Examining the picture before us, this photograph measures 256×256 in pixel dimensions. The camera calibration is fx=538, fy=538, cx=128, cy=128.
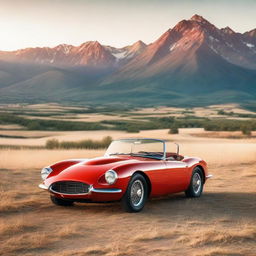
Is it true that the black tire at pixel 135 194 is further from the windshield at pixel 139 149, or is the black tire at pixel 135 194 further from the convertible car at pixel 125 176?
the windshield at pixel 139 149

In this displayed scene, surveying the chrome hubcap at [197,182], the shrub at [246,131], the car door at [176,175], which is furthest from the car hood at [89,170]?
the shrub at [246,131]

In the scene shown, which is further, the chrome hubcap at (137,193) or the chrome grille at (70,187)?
the chrome hubcap at (137,193)

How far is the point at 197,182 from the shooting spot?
13219 mm

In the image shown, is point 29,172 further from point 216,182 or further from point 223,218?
point 223,218

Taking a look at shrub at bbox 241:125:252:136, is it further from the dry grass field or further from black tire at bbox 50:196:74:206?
black tire at bbox 50:196:74:206

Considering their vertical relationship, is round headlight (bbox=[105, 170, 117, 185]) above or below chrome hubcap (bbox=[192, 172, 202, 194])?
above

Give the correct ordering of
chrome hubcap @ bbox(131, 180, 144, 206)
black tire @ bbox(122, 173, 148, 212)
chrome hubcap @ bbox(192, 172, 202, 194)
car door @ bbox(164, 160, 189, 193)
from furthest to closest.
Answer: chrome hubcap @ bbox(192, 172, 202, 194) < car door @ bbox(164, 160, 189, 193) < chrome hubcap @ bbox(131, 180, 144, 206) < black tire @ bbox(122, 173, 148, 212)

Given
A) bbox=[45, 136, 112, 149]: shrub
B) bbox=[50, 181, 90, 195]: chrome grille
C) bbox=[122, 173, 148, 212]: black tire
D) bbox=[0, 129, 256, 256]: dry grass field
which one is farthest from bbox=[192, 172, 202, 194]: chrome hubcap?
bbox=[45, 136, 112, 149]: shrub

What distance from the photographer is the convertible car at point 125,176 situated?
34.3 feet

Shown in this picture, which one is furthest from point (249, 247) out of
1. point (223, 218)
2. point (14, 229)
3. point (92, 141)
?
point (92, 141)

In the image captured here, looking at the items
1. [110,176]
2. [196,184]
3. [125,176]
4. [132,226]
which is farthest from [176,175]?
[132,226]

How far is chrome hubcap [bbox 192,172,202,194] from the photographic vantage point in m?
13.1

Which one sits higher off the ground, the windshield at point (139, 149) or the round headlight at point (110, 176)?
the windshield at point (139, 149)

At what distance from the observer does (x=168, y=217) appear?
10.4m
